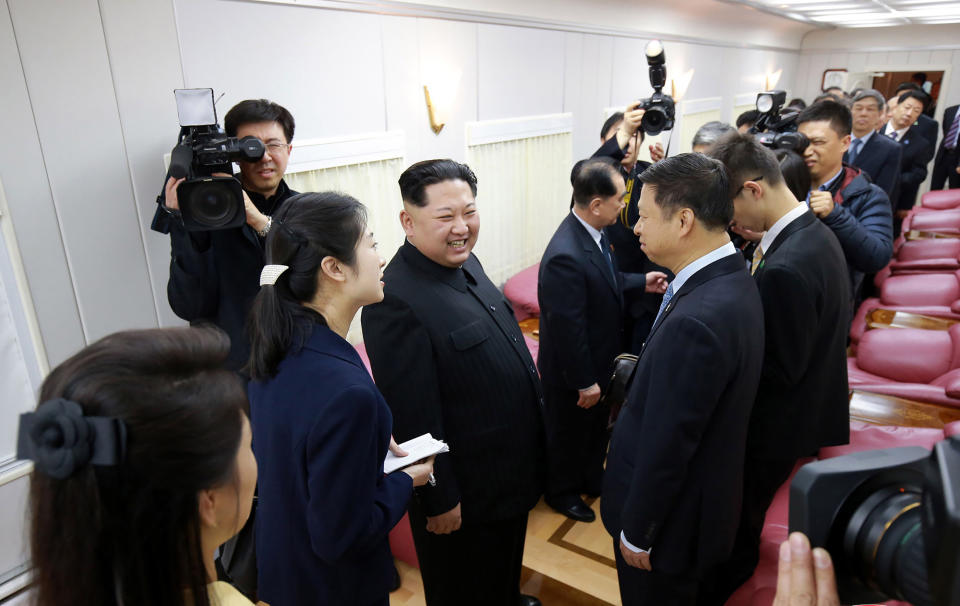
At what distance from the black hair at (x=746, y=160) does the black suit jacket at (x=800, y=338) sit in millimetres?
183

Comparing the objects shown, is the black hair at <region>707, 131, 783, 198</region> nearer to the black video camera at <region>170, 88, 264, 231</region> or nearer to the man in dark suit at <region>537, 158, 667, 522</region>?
the man in dark suit at <region>537, 158, 667, 522</region>

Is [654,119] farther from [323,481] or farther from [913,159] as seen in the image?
[913,159]

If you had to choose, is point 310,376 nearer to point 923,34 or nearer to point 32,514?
point 32,514

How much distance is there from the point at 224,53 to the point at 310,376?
2033 mm

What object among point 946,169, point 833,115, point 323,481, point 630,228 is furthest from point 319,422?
point 946,169

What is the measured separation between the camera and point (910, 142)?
6.67 meters

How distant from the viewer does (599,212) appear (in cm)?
253

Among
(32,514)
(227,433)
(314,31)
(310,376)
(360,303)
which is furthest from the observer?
(314,31)

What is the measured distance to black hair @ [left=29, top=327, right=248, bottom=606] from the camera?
2.28 ft

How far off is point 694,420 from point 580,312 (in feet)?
3.45

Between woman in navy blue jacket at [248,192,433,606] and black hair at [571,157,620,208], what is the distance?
1.34m

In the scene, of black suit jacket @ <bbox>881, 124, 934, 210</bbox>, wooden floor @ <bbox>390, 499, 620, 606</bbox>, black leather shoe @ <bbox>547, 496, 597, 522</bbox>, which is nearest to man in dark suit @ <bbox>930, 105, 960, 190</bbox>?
black suit jacket @ <bbox>881, 124, 934, 210</bbox>

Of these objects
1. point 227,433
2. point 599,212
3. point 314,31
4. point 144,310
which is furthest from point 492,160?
point 227,433

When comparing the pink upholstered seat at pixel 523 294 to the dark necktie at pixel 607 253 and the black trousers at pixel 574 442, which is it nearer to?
the black trousers at pixel 574 442
